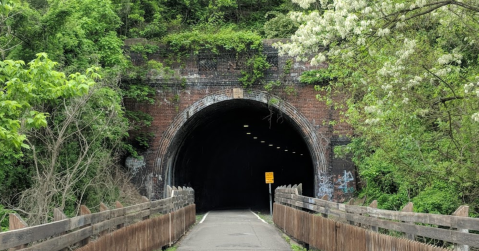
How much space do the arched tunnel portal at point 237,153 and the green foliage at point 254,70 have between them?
99 centimetres

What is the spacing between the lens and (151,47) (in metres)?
23.8

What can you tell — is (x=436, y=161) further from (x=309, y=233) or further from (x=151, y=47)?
(x=151, y=47)

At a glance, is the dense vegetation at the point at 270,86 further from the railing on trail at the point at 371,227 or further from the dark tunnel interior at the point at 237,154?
the dark tunnel interior at the point at 237,154

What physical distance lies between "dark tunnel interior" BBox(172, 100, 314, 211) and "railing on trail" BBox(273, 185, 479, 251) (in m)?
12.5

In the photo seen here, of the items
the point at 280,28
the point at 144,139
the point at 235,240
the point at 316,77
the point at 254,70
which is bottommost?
the point at 235,240

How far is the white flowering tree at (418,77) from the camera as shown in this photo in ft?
28.5

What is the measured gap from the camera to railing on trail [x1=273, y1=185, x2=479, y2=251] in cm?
529

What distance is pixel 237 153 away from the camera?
151 feet

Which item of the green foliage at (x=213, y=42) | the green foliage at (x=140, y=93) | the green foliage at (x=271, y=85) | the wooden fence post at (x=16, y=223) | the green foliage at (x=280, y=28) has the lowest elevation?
the wooden fence post at (x=16, y=223)

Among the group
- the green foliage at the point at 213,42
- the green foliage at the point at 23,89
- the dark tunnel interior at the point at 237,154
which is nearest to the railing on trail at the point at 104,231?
the green foliage at the point at 23,89

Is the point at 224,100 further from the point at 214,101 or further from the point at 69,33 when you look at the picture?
the point at 69,33

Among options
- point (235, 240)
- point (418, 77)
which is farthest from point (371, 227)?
point (235, 240)

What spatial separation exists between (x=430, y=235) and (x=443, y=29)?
254 inches

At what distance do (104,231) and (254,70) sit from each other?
1670 cm
